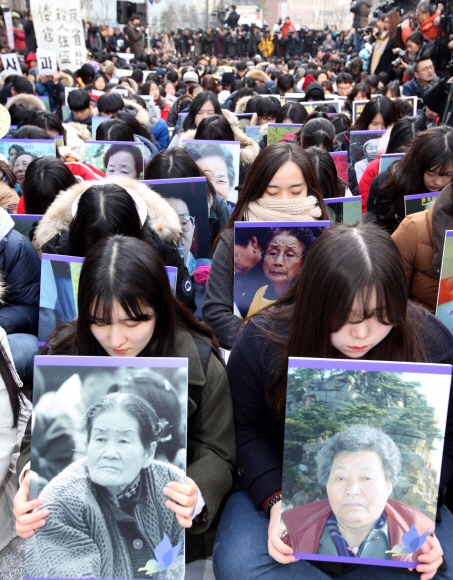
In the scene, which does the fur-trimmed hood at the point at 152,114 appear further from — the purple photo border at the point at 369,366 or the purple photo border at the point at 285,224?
the purple photo border at the point at 369,366

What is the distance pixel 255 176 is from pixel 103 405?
1535mm

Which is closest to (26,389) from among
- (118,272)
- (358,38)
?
(118,272)

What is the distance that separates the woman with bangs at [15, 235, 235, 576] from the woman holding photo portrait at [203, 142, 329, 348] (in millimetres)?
817

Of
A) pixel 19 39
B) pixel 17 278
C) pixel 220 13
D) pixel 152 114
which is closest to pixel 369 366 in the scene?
pixel 17 278

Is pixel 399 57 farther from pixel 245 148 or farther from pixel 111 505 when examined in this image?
pixel 111 505

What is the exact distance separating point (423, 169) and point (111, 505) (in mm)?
2513

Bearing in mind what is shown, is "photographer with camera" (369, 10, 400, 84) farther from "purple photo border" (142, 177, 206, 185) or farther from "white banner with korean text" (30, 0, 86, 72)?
"purple photo border" (142, 177, 206, 185)

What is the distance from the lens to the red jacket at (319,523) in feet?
5.26

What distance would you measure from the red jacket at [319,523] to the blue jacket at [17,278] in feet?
6.18

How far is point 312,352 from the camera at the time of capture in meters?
1.76

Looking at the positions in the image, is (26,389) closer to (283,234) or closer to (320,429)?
(283,234)

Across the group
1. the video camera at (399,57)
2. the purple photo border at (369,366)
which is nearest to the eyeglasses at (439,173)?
the purple photo border at (369,366)

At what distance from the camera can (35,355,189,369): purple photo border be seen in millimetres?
1572

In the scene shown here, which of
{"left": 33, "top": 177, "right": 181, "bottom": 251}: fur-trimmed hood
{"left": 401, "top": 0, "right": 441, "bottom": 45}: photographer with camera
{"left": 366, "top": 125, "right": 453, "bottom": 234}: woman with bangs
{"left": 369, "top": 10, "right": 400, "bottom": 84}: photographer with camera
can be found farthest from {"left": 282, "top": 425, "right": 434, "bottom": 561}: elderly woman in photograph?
{"left": 369, "top": 10, "right": 400, "bottom": 84}: photographer with camera
